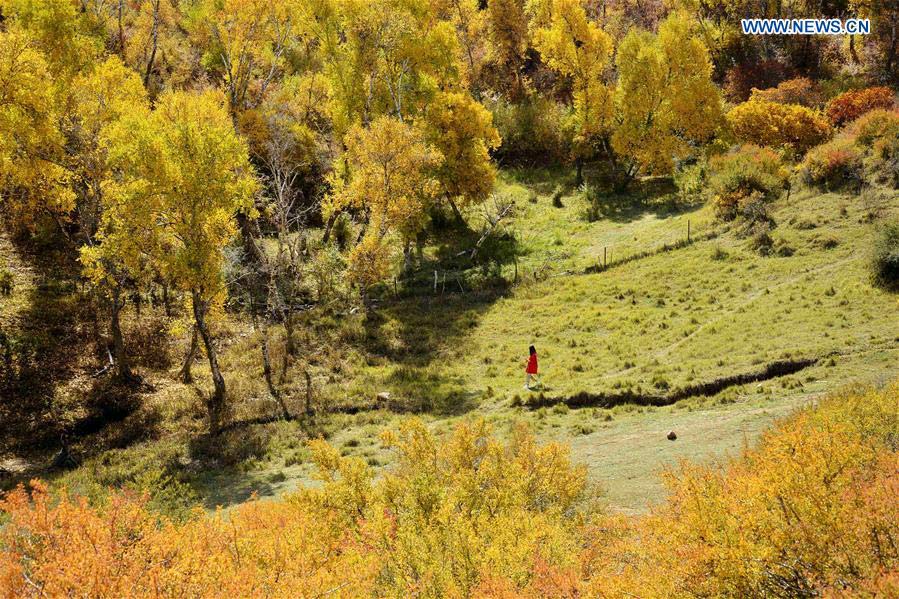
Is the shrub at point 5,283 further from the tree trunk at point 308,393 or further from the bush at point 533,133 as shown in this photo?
the bush at point 533,133

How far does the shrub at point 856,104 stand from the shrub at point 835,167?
684cm

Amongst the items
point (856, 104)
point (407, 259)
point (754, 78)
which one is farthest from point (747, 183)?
point (754, 78)

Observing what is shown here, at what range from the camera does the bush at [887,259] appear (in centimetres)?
2455

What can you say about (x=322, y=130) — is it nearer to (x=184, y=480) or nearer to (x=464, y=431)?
(x=184, y=480)

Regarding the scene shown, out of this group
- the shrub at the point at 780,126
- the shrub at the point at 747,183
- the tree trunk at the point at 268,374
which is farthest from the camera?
the shrub at the point at 780,126

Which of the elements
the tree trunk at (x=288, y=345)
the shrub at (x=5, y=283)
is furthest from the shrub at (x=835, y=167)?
the shrub at (x=5, y=283)

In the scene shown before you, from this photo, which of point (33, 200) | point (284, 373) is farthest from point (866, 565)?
point (33, 200)

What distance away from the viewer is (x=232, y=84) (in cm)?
3753

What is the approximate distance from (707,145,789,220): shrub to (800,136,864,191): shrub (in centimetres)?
127

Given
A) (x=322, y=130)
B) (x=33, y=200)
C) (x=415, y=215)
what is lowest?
(x=415, y=215)

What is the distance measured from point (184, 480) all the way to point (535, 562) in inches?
526

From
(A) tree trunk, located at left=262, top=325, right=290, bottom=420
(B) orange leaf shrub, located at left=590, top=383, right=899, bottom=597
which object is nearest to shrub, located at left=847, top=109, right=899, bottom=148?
(B) orange leaf shrub, located at left=590, top=383, right=899, bottom=597

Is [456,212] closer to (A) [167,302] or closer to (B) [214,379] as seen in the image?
(A) [167,302]

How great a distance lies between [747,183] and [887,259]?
38.9ft
